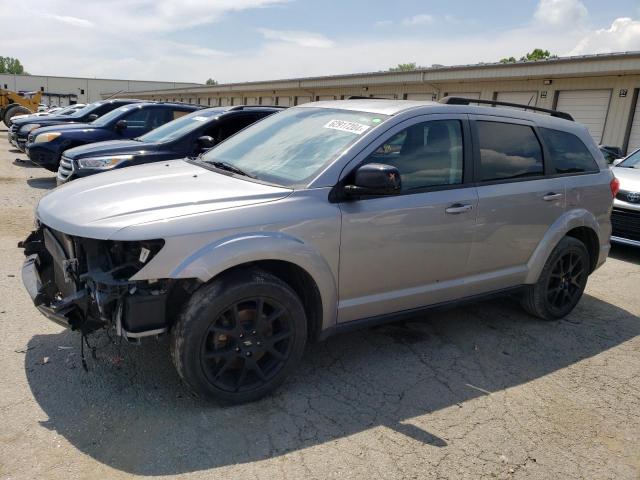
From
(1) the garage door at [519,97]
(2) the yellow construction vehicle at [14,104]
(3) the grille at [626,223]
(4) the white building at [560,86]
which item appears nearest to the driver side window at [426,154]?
(3) the grille at [626,223]

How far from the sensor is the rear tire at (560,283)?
4516 millimetres

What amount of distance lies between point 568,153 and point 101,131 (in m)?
8.34

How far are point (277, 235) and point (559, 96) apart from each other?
47.3 ft

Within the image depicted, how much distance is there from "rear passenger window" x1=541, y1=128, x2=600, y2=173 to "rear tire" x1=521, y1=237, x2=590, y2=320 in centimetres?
64

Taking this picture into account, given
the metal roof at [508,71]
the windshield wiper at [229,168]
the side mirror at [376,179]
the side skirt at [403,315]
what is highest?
the metal roof at [508,71]

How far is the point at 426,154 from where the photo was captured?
367cm

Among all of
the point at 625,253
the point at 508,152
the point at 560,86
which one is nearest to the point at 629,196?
the point at 625,253

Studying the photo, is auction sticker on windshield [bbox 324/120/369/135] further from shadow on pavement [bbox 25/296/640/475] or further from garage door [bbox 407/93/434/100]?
garage door [bbox 407/93/434/100]

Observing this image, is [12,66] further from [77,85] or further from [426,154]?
[426,154]

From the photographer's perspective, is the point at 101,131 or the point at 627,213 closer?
the point at 627,213

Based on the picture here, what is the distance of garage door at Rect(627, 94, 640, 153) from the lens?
515 inches

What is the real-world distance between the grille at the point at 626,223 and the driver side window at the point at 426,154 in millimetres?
4527

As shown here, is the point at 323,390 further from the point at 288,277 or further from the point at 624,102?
the point at 624,102

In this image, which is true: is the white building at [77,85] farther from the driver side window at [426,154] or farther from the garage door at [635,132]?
the driver side window at [426,154]
